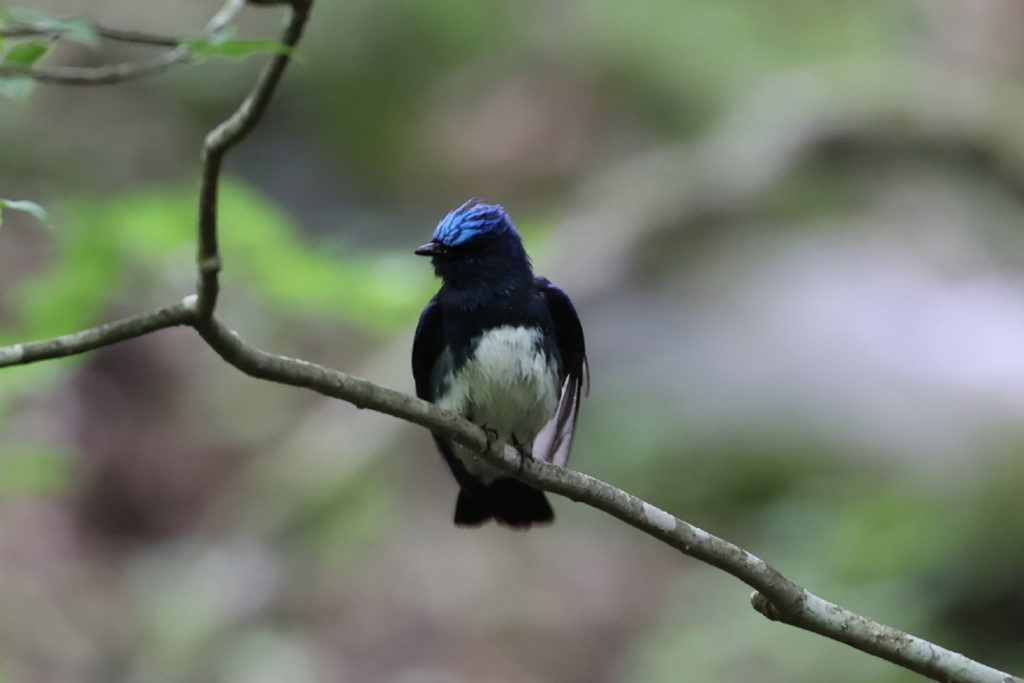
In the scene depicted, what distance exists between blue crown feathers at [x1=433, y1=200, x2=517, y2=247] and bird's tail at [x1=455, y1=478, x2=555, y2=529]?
3.06 ft

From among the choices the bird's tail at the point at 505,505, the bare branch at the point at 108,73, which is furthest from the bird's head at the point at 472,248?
the bare branch at the point at 108,73

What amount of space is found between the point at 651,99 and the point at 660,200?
297 centimetres

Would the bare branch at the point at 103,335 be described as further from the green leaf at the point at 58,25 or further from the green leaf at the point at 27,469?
the green leaf at the point at 27,469

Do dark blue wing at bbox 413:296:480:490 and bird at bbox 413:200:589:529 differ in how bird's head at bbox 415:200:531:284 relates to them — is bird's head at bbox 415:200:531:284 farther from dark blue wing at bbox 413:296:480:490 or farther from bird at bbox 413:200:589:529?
dark blue wing at bbox 413:296:480:490

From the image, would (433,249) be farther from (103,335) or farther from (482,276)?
(103,335)

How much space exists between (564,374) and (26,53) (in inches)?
104

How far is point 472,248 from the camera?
13.7 feet

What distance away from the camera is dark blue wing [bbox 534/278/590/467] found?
439 cm

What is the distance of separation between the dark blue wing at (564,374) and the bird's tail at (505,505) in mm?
168

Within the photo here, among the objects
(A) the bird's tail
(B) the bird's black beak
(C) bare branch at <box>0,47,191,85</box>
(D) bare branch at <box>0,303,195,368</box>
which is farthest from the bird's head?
(D) bare branch at <box>0,303,195,368</box>

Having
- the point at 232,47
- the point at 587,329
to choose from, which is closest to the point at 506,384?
the point at 232,47

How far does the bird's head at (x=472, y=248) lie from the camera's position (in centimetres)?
416

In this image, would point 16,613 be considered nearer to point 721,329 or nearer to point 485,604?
point 485,604

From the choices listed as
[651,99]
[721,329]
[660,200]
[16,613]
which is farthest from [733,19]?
[16,613]
